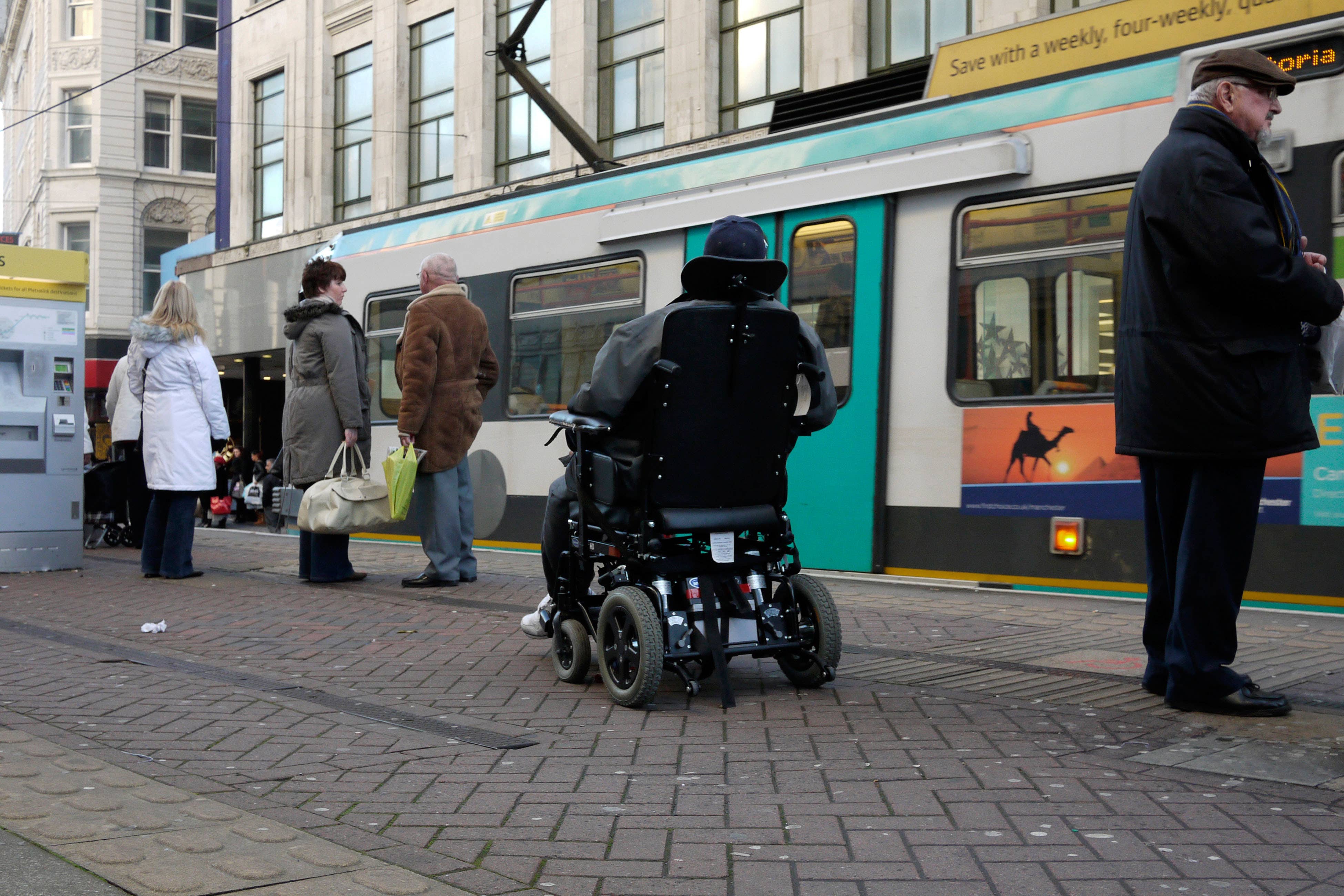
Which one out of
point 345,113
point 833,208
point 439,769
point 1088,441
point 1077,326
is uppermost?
point 345,113

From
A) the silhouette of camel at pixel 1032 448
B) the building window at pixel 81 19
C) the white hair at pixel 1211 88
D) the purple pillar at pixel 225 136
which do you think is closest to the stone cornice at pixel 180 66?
the building window at pixel 81 19

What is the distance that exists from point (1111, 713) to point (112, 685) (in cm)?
356

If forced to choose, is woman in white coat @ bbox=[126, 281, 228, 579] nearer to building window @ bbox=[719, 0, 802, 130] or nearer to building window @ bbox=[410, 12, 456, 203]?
building window @ bbox=[719, 0, 802, 130]

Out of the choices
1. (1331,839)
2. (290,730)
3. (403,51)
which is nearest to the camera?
(1331,839)

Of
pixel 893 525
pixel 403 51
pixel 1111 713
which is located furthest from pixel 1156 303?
pixel 403 51

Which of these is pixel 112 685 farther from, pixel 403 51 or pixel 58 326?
pixel 403 51

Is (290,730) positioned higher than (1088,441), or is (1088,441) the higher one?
(1088,441)

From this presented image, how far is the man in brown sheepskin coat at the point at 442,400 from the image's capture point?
7965 mm

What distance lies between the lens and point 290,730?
4293 millimetres

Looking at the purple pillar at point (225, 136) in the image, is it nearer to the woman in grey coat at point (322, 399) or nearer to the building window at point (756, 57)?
the building window at point (756, 57)

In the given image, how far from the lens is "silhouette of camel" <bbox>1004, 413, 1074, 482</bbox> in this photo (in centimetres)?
726

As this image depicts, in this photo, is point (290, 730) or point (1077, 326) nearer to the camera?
point (290, 730)

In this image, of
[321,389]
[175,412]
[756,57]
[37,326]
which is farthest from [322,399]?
[756,57]

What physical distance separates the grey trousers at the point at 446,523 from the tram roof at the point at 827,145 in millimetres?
2634
